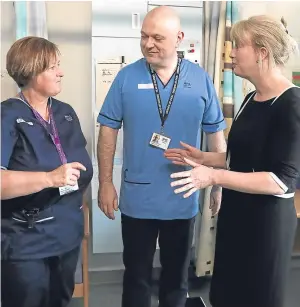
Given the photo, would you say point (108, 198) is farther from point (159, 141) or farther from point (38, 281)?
point (38, 281)

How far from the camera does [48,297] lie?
1499 millimetres

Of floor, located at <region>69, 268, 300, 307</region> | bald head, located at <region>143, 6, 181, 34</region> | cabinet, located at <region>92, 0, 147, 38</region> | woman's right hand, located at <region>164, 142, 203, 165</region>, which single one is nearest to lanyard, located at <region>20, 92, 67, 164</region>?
woman's right hand, located at <region>164, 142, 203, 165</region>

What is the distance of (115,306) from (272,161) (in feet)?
4.80

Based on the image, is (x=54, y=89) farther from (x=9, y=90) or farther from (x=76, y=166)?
(x=9, y=90)

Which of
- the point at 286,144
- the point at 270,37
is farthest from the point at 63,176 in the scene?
the point at 270,37

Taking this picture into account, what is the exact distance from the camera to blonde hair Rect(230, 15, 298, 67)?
1.28 meters

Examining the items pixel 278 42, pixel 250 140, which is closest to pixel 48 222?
pixel 250 140

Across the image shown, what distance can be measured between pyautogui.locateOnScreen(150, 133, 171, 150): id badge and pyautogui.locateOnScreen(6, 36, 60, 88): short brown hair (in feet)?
1.70

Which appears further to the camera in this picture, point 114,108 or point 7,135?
point 114,108

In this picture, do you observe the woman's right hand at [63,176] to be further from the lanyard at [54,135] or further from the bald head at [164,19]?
the bald head at [164,19]

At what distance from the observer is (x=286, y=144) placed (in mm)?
1216

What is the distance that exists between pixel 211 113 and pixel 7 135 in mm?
884

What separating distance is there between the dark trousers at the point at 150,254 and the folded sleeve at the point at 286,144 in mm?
613

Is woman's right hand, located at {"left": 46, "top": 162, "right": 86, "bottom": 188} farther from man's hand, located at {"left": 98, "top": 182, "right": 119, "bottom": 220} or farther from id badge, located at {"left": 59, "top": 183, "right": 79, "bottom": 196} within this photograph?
man's hand, located at {"left": 98, "top": 182, "right": 119, "bottom": 220}
